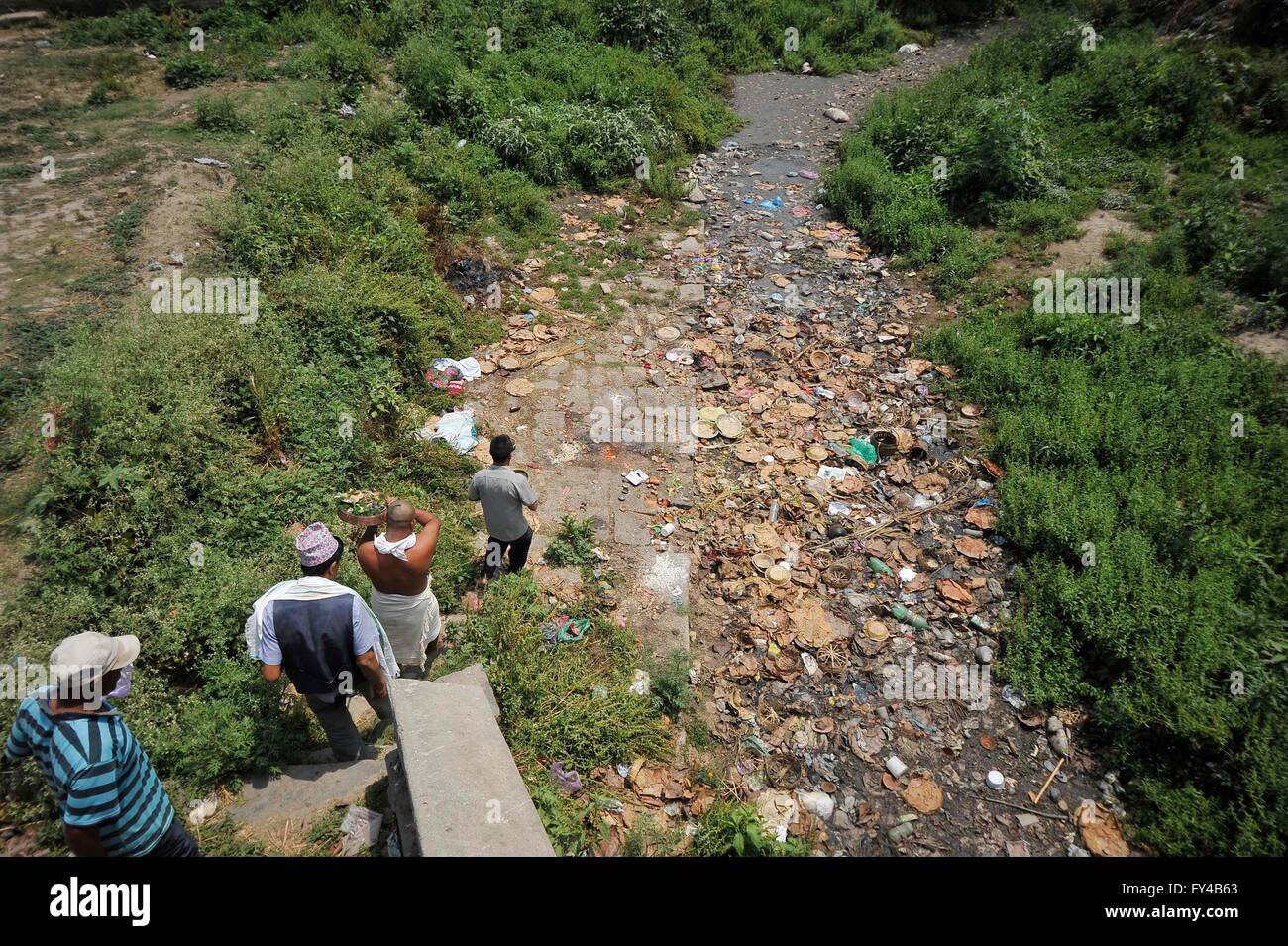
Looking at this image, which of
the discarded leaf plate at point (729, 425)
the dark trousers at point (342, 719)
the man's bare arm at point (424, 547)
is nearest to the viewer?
the dark trousers at point (342, 719)

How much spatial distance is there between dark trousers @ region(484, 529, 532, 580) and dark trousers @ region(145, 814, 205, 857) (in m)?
2.32

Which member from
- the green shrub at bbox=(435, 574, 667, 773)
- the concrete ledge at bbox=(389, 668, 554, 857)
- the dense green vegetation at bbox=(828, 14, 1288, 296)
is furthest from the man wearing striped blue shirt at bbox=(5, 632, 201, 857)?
the dense green vegetation at bbox=(828, 14, 1288, 296)

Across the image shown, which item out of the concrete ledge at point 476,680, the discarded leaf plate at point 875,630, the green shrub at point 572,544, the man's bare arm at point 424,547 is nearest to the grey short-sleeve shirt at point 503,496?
the green shrub at point 572,544

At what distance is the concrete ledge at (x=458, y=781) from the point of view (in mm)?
2711

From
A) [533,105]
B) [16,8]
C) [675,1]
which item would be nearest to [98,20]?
[16,8]

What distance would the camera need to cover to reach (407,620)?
12.7 ft

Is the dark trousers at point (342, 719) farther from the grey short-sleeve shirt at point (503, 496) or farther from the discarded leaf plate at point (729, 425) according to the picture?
the discarded leaf plate at point (729, 425)

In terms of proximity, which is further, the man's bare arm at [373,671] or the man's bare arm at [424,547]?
the man's bare arm at [424,547]

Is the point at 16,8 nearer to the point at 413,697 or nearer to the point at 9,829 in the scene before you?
the point at 9,829

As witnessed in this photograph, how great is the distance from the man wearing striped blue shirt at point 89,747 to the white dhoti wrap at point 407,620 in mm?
1308

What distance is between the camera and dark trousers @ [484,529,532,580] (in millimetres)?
4750

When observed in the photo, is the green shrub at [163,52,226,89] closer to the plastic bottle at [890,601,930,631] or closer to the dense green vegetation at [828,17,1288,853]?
the dense green vegetation at [828,17,1288,853]

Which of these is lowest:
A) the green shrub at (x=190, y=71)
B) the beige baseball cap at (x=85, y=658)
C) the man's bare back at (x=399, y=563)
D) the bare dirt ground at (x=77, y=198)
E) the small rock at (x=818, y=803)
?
the small rock at (x=818, y=803)
